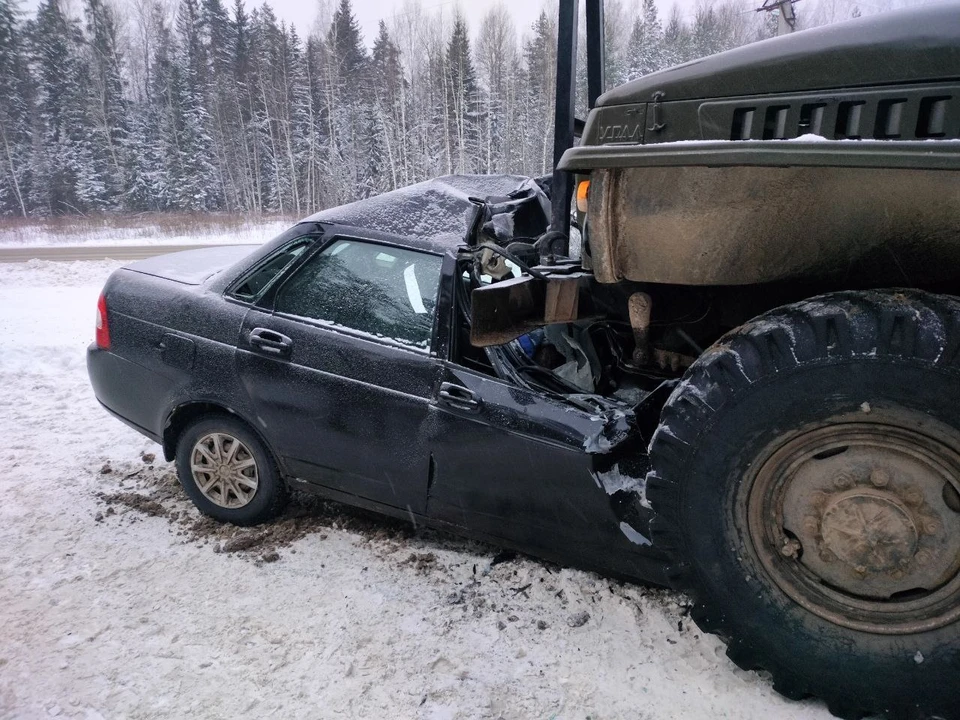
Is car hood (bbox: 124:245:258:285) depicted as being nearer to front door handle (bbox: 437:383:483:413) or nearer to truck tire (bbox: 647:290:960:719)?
front door handle (bbox: 437:383:483:413)

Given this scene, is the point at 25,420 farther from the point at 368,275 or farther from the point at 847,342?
the point at 847,342

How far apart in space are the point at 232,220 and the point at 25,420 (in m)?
23.4

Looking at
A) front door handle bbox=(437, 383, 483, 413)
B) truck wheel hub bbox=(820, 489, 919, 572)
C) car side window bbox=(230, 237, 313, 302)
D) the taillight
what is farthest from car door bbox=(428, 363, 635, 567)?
the taillight

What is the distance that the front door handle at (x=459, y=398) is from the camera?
253 centimetres

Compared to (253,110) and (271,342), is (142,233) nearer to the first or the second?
(253,110)

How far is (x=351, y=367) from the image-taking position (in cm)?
276

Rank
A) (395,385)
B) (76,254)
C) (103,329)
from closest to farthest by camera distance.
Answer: (395,385) → (103,329) → (76,254)

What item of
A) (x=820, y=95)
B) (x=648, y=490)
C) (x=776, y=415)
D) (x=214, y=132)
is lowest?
(x=648, y=490)

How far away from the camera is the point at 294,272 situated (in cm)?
302

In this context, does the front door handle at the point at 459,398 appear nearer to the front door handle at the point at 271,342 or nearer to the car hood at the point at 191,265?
the front door handle at the point at 271,342

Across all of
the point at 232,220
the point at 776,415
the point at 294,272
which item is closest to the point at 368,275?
the point at 294,272

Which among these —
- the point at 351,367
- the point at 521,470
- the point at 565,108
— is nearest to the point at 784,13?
the point at 565,108

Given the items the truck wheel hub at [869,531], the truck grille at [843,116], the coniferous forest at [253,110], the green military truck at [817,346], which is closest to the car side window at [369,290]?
the green military truck at [817,346]

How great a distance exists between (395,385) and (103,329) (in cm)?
185
